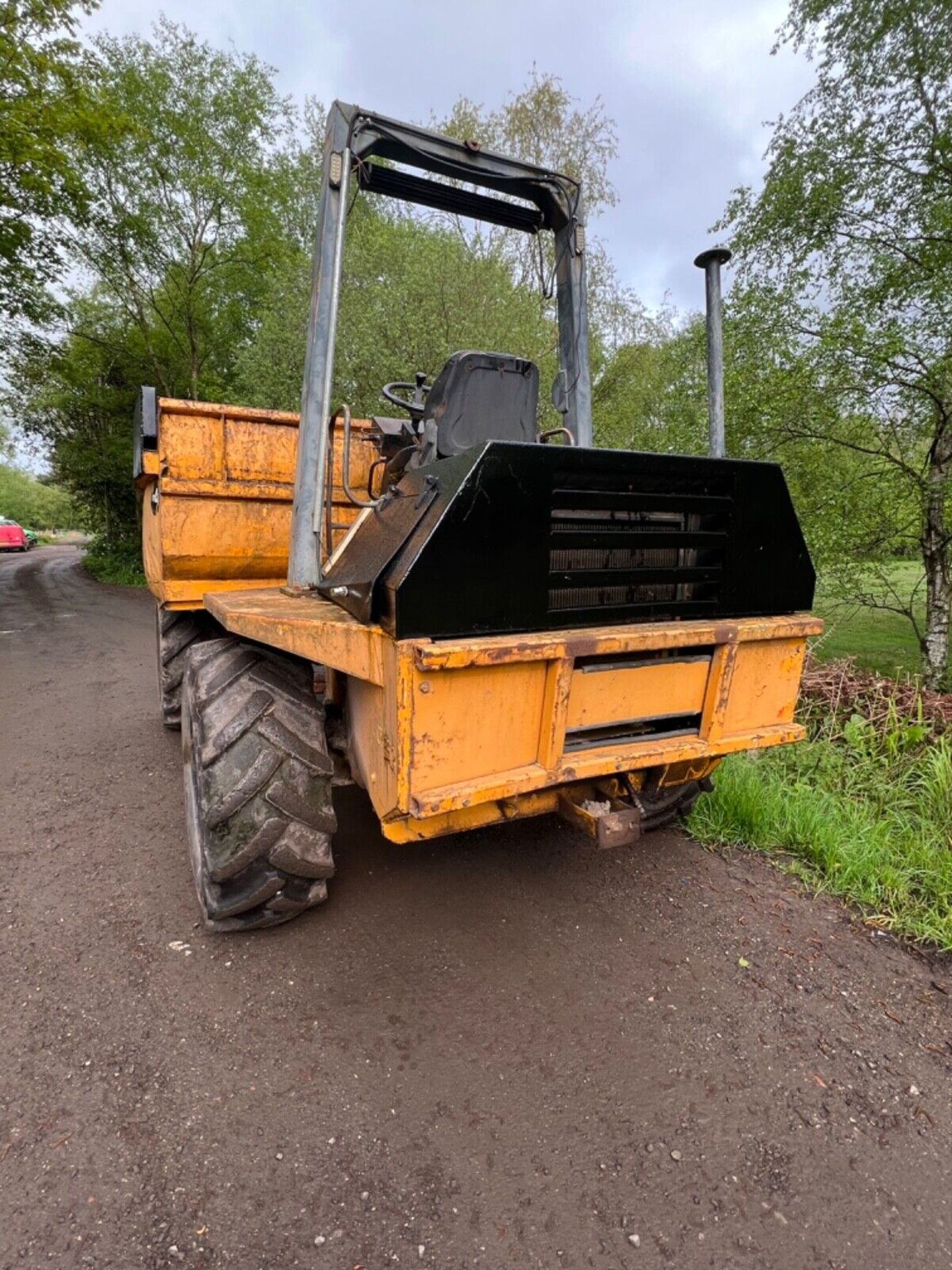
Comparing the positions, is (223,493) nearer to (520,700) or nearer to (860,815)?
(520,700)

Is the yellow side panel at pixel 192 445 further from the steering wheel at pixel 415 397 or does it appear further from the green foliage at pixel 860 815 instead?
the green foliage at pixel 860 815

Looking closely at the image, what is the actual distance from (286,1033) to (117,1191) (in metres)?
0.55

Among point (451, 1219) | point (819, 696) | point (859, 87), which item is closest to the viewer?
point (451, 1219)

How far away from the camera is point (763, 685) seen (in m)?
2.29

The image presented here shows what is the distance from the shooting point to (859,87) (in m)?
6.99

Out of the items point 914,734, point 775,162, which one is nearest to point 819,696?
point 914,734

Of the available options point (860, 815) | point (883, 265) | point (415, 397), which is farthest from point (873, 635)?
point (415, 397)

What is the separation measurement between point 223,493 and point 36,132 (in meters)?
11.2

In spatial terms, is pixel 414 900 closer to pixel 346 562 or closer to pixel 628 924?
pixel 628 924

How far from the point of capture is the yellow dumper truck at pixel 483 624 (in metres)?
1.73

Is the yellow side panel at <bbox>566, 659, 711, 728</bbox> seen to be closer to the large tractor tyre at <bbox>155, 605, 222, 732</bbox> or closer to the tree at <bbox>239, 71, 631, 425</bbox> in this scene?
the large tractor tyre at <bbox>155, 605, 222, 732</bbox>

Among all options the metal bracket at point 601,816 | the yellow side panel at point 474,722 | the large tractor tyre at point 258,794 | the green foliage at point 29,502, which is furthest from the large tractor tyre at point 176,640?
the green foliage at point 29,502

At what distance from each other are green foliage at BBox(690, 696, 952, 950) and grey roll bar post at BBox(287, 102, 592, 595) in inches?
83.8

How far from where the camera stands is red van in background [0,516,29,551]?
3225cm
